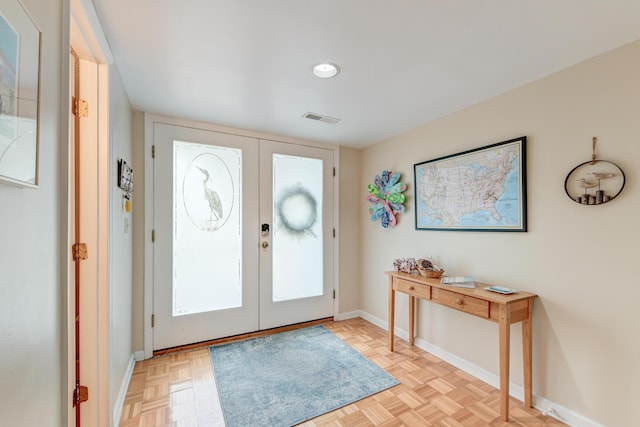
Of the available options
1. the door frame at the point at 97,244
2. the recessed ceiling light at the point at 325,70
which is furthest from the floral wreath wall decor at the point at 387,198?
the door frame at the point at 97,244

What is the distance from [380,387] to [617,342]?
1458mm

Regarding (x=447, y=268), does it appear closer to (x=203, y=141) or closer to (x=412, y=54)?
(x=412, y=54)

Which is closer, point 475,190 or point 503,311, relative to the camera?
point 503,311

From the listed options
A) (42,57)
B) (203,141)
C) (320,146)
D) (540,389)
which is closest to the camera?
(42,57)

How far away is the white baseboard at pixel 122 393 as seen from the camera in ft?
5.48

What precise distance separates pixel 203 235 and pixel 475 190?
255 cm

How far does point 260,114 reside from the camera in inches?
99.6

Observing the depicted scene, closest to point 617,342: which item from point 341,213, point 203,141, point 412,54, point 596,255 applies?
point 596,255

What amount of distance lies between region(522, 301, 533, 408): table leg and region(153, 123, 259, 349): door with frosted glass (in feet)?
7.77

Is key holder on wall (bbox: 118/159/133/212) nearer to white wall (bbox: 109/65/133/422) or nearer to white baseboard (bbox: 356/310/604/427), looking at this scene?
white wall (bbox: 109/65/133/422)

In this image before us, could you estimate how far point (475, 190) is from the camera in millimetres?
2258

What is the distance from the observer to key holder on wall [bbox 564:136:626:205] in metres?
1.56

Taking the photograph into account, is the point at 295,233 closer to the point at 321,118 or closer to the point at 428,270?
the point at 321,118

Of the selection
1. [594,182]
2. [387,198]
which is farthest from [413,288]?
[594,182]
